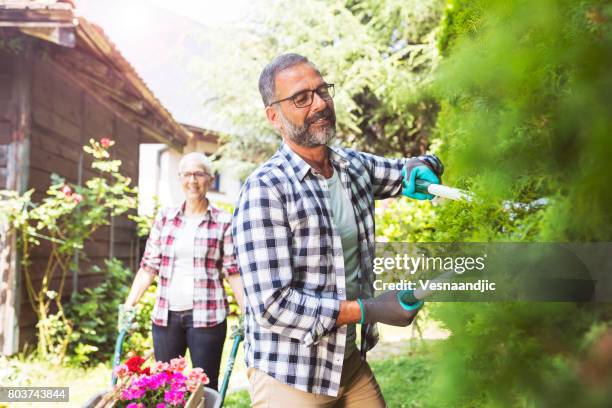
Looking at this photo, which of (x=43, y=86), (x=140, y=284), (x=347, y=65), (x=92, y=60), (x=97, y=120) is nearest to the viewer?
(x=140, y=284)

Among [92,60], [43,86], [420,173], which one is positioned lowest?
[420,173]

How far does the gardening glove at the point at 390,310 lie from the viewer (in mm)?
1221

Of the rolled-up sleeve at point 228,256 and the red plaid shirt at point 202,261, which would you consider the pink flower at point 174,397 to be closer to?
the red plaid shirt at point 202,261

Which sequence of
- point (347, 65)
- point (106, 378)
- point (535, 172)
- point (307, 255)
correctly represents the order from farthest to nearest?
point (347, 65) → point (106, 378) → point (307, 255) → point (535, 172)

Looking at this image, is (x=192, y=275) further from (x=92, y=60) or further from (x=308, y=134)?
(x=92, y=60)

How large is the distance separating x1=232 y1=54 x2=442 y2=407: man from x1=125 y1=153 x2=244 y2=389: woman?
5.28 feet

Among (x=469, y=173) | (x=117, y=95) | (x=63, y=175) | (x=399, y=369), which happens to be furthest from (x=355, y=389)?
(x=117, y=95)

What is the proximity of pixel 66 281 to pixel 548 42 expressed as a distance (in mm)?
6184

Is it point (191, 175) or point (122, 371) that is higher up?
point (191, 175)

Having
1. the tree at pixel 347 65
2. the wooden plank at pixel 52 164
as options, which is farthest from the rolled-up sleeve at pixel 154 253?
the tree at pixel 347 65

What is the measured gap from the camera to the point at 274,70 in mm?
1770

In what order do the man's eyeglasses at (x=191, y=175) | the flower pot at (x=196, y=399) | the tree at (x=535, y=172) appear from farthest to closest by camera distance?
the man's eyeglasses at (x=191, y=175) → the flower pot at (x=196, y=399) → the tree at (x=535, y=172)

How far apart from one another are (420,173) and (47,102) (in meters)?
4.79

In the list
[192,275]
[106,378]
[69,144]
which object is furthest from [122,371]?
[69,144]
